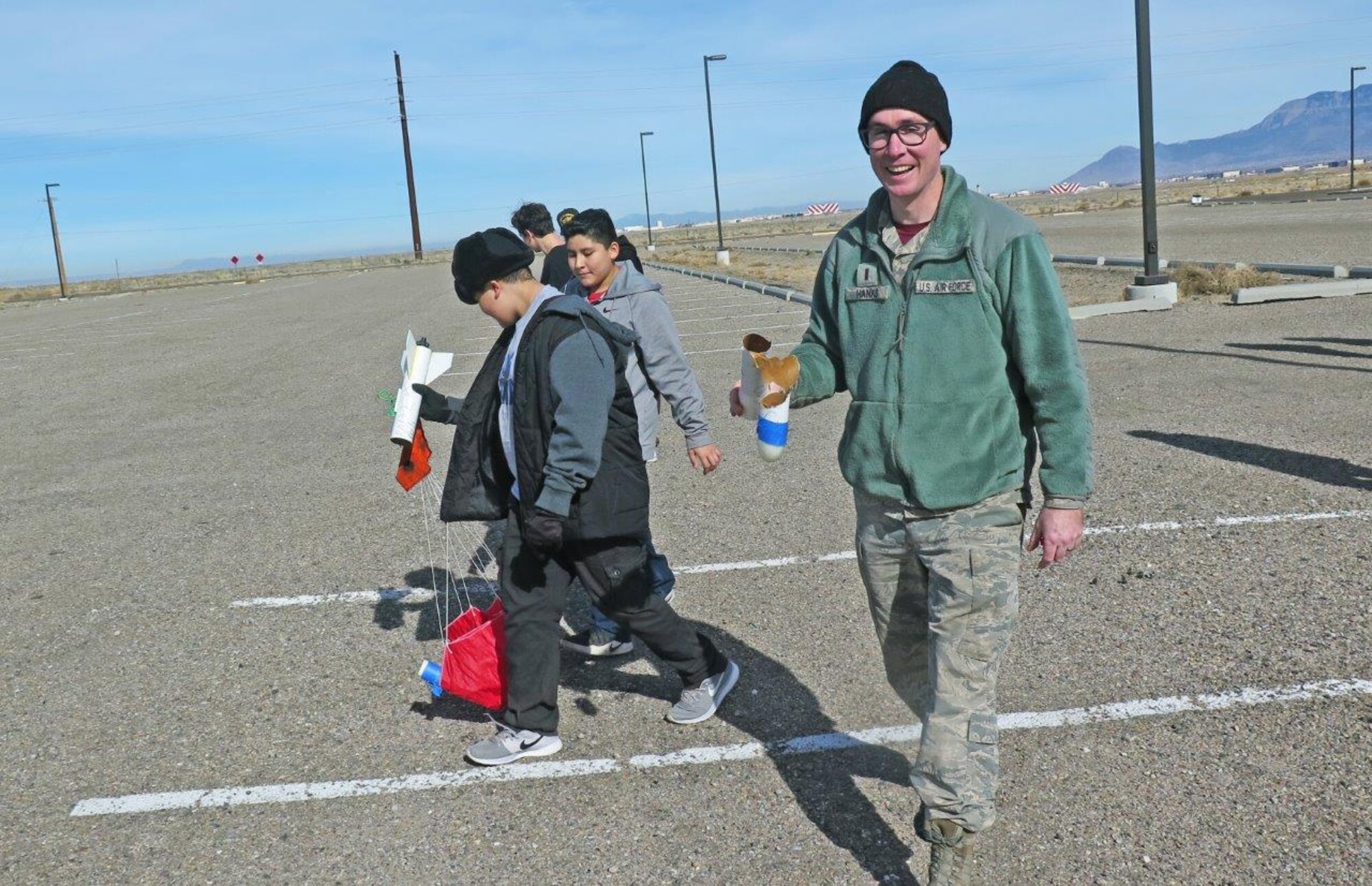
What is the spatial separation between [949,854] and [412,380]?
2230 millimetres

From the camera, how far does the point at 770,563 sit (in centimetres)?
585

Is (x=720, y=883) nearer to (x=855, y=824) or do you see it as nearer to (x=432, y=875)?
(x=855, y=824)

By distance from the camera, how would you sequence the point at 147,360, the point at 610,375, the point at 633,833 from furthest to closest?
the point at 147,360, the point at 610,375, the point at 633,833

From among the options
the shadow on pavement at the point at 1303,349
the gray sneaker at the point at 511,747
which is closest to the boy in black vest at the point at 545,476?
the gray sneaker at the point at 511,747

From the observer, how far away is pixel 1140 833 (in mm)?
3168

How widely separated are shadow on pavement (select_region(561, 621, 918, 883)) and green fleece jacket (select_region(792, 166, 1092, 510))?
3.43ft

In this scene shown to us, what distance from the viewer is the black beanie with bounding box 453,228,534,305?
360 centimetres

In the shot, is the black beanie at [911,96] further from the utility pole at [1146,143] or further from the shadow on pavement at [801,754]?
the utility pole at [1146,143]

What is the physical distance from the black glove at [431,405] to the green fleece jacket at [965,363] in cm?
164

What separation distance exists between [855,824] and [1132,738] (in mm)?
1005

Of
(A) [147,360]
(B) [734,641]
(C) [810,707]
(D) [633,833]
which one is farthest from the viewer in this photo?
(A) [147,360]

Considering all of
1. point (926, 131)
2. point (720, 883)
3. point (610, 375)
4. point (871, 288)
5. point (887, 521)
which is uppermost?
point (926, 131)

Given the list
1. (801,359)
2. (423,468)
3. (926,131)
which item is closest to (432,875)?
(423,468)

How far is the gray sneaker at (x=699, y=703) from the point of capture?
4.09m
